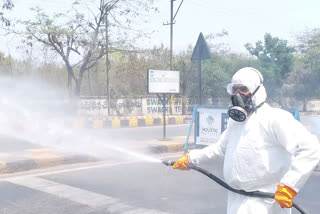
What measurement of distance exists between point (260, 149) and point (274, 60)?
1201 inches

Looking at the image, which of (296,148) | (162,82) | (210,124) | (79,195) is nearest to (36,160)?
(79,195)

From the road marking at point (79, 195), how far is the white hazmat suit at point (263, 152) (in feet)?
8.75

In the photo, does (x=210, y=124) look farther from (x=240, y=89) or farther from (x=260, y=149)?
(x=260, y=149)

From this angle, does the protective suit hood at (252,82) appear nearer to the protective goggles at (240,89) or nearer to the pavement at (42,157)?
the protective goggles at (240,89)

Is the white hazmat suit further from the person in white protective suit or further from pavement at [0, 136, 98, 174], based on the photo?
pavement at [0, 136, 98, 174]

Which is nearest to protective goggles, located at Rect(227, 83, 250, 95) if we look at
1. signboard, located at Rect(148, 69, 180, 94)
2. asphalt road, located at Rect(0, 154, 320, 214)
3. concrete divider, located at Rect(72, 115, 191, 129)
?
asphalt road, located at Rect(0, 154, 320, 214)

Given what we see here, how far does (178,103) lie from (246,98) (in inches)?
952

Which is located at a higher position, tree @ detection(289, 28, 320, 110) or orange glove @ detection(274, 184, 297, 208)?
tree @ detection(289, 28, 320, 110)

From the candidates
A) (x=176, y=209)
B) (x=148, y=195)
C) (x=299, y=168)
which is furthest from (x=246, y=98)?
(x=148, y=195)

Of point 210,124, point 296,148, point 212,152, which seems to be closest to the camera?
point 296,148

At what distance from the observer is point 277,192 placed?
280 cm

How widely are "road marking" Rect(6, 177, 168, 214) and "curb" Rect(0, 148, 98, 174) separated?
693mm

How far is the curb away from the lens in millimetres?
8281

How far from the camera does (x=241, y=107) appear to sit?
10.0ft
